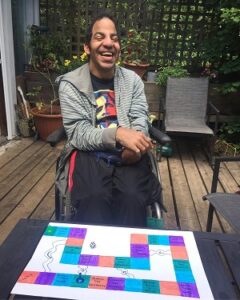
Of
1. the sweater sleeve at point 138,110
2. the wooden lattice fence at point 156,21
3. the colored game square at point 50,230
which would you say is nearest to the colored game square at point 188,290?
the colored game square at point 50,230

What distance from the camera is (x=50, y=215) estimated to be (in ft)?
7.18

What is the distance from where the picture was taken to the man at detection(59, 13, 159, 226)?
1.46 meters

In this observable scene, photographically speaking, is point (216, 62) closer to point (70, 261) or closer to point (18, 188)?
point (18, 188)

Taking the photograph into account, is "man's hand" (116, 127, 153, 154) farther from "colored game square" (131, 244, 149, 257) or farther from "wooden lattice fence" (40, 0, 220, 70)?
"wooden lattice fence" (40, 0, 220, 70)

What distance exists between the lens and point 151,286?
0.89m

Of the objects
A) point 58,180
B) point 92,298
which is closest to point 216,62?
point 58,180

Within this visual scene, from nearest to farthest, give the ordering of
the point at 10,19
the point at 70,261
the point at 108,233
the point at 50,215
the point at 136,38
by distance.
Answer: the point at 70,261, the point at 108,233, the point at 50,215, the point at 10,19, the point at 136,38

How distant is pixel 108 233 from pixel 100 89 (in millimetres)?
900

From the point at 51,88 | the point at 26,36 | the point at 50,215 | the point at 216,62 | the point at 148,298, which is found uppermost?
the point at 26,36

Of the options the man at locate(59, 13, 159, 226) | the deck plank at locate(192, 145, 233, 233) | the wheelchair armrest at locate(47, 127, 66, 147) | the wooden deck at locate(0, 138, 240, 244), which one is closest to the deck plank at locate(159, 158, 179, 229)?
the wooden deck at locate(0, 138, 240, 244)

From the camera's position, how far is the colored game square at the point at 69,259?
97cm

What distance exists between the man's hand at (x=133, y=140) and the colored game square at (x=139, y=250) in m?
0.49

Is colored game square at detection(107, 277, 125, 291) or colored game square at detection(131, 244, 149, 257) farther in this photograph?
colored game square at detection(131, 244, 149, 257)

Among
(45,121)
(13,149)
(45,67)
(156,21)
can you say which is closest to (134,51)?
(156,21)
